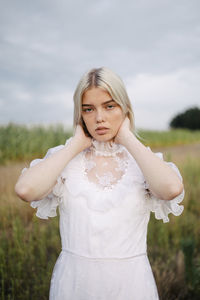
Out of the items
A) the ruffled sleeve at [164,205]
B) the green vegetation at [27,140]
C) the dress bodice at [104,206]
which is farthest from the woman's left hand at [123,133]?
the green vegetation at [27,140]

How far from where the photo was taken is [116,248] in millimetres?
1268

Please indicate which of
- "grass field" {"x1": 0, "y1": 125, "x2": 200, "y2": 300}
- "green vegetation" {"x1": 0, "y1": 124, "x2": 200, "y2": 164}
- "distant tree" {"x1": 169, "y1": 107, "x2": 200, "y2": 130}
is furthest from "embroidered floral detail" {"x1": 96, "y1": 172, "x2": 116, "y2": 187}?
"distant tree" {"x1": 169, "y1": 107, "x2": 200, "y2": 130}

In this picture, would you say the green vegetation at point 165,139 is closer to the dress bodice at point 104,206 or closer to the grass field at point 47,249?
the grass field at point 47,249

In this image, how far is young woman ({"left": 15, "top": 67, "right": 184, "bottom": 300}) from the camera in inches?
49.2

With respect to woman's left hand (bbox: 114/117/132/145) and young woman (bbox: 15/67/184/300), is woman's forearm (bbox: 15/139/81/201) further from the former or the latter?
woman's left hand (bbox: 114/117/132/145)

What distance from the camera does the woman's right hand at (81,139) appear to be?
1410 millimetres

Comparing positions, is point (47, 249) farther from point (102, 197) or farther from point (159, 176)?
point (159, 176)

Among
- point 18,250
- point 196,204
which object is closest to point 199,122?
point 196,204

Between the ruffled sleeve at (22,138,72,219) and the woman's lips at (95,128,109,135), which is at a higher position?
the woman's lips at (95,128,109,135)

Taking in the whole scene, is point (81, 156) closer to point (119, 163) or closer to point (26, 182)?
point (119, 163)

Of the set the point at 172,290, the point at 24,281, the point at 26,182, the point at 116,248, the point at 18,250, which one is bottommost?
the point at 172,290

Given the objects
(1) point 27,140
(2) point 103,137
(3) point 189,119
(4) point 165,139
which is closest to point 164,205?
(2) point 103,137

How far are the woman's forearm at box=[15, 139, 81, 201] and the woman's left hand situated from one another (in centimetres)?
30

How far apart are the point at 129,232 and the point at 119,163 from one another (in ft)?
1.24
